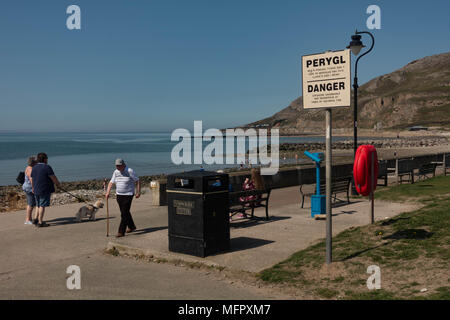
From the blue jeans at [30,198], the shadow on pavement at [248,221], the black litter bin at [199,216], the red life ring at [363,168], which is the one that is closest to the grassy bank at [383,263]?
the red life ring at [363,168]

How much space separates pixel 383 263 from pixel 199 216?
290 cm

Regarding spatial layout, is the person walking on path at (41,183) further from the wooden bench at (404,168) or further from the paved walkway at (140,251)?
the wooden bench at (404,168)

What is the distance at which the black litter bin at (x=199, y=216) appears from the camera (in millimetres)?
7266

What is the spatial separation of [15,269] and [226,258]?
3.43m

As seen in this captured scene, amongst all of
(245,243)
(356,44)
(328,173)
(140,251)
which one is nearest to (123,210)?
(140,251)

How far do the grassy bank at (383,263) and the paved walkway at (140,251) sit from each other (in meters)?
0.45

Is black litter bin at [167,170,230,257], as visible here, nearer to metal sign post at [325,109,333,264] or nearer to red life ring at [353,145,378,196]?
metal sign post at [325,109,333,264]

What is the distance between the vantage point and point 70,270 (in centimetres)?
699

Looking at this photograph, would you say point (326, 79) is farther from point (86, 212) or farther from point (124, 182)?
point (86, 212)

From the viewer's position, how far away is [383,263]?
20.9 ft

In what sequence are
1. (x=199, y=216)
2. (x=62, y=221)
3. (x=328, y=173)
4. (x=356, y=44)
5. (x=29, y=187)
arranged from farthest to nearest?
(x=356, y=44), (x=62, y=221), (x=29, y=187), (x=199, y=216), (x=328, y=173)

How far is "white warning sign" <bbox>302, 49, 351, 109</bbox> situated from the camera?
19.8ft
